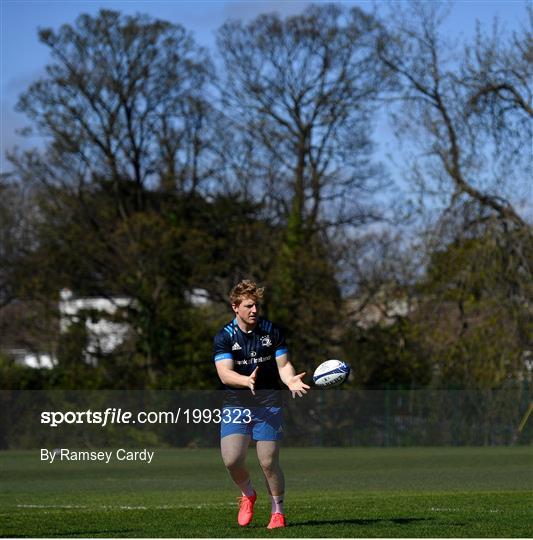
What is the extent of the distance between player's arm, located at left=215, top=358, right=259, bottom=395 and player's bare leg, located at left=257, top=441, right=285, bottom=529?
64 centimetres

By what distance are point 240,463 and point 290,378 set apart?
3.43 ft

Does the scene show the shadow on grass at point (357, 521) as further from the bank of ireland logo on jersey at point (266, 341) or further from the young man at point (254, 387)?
the bank of ireland logo on jersey at point (266, 341)

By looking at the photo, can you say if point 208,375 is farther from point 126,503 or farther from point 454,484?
point 126,503

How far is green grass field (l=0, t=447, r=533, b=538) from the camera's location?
36.9 feet

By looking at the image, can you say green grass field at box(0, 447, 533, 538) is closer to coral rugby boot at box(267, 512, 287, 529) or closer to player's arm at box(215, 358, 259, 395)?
coral rugby boot at box(267, 512, 287, 529)

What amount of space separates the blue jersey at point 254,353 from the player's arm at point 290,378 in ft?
0.22

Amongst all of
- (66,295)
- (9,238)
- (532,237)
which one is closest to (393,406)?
(532,237)

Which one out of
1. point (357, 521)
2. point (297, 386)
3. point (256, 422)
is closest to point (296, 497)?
point (357, 521)

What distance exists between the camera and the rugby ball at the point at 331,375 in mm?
10875

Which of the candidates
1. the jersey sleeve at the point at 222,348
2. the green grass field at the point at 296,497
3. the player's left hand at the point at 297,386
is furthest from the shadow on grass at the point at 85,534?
the player's left hand at the point at 297,386

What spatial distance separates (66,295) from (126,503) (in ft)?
97.9

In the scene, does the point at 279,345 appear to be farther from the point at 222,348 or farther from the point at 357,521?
the point at 357,521

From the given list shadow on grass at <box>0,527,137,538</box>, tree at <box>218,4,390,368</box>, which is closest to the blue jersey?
shadow on grass at <box>0,527,137,538</box>

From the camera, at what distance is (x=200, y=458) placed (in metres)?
29.3
